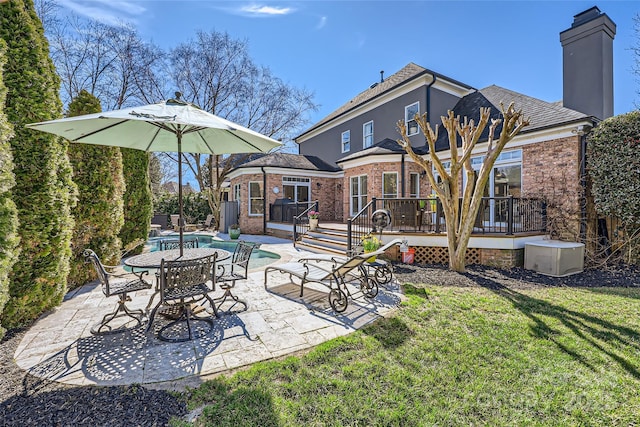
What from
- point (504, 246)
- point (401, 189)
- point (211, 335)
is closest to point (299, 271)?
point (211, 335)

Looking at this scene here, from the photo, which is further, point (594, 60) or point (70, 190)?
point (594, 60)

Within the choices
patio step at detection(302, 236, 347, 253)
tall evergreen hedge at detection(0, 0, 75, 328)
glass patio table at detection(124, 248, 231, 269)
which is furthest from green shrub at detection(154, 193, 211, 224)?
glass patio table at detection(124, 248, 231, 269)

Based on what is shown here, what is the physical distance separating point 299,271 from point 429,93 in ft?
36.3

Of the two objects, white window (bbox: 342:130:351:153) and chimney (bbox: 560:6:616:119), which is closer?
chimney (bbox: 560:6:616:119)

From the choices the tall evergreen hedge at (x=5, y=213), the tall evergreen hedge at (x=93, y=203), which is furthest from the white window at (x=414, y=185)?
the tall evergreen hedge at (x=5, y=213)

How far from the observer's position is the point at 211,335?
370cm

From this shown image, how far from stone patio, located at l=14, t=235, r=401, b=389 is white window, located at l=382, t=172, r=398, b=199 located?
26.1 feet

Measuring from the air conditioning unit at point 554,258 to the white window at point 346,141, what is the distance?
457 inches

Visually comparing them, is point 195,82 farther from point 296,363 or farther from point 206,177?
point 296,363

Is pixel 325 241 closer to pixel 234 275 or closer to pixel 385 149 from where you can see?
pixel 385 149

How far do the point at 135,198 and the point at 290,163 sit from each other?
8.70 meters

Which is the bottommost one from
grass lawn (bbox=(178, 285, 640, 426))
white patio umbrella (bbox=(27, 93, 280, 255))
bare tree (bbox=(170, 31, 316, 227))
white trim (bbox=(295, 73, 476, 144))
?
grass lawn (bbox=(178, 285, 640, 426))

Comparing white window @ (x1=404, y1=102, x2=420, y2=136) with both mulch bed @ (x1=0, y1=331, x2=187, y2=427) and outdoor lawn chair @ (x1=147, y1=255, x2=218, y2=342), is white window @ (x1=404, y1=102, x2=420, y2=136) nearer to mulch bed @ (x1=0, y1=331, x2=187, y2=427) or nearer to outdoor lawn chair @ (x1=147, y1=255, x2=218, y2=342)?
outdoor lawn chair @ (x1=147, y1=255, x2=218, y2=342)

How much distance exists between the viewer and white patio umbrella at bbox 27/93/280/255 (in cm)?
339
